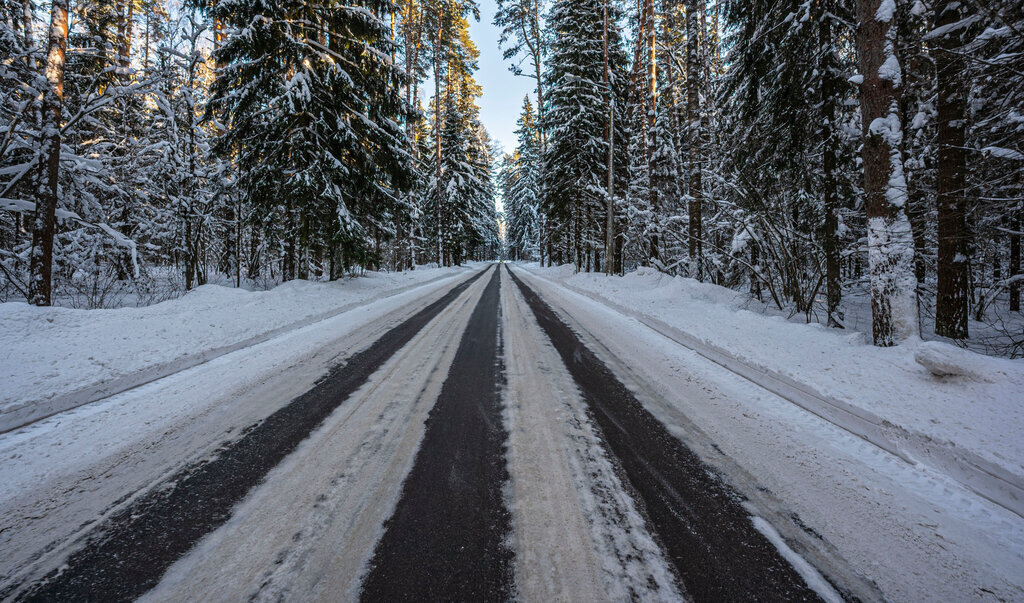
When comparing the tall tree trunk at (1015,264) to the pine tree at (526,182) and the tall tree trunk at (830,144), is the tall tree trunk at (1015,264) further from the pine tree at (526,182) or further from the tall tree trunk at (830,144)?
the pine tree at (526,182)

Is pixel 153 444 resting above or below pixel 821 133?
below

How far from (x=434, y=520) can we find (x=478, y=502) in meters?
0.25

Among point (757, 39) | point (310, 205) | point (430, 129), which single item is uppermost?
point (430, 129)

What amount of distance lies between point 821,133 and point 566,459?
Result: 32.0 ft

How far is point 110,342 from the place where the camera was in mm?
4566

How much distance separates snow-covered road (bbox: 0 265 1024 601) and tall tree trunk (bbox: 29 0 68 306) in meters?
5.88

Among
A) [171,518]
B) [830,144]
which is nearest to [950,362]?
[171,518]

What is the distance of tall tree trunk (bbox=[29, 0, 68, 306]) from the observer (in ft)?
21.0

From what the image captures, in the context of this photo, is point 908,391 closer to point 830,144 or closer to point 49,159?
point 830,144

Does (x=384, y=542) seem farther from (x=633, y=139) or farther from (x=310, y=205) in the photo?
(x=633, y=139)

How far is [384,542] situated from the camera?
1.63 meters

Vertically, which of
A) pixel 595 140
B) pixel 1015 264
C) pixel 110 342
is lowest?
pixel 110 342

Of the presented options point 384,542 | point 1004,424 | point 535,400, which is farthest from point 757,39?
point 384,542

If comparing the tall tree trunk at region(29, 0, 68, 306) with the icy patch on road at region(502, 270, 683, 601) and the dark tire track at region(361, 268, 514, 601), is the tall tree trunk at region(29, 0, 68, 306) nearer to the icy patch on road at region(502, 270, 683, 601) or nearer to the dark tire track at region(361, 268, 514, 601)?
the dark tire track at region(361, 268, 514, 601)
